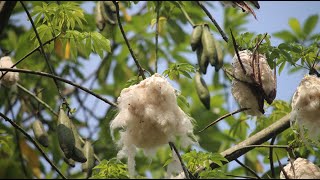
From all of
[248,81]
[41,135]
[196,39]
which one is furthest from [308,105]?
[41,135]

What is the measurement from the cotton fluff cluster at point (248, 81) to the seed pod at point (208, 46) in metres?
0.20

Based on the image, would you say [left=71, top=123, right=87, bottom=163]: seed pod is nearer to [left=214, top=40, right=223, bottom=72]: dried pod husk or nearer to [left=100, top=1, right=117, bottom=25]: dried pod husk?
[left=214, top=40, right=223, bottom=72]: dried pod husk

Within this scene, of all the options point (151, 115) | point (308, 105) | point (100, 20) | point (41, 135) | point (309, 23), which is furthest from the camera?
point (309, 23)

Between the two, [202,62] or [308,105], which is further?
[202,62]

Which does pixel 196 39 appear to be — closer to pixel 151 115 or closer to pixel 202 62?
pixel 202 62

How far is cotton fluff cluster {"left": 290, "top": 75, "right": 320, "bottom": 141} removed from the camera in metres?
1.65

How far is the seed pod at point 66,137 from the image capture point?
1.71 metres

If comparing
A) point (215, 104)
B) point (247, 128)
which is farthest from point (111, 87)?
point (247, 128)

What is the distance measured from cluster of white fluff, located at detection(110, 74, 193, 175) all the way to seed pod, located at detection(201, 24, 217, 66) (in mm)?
389

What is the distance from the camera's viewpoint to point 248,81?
1.70 m

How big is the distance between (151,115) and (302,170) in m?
0.48

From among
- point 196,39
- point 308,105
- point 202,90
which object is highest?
point 196,39

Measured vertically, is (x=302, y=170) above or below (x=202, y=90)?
below

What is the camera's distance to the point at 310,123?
1670 mm
